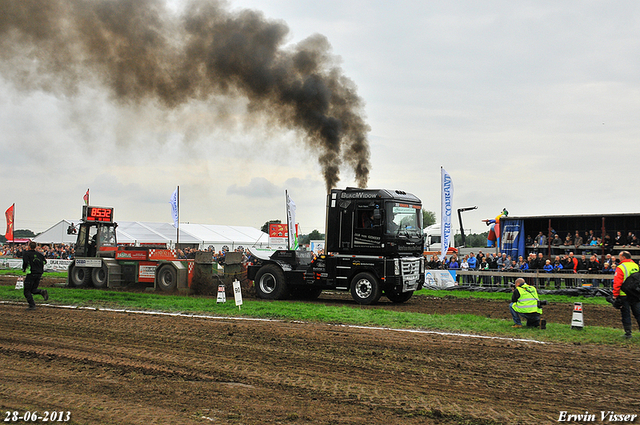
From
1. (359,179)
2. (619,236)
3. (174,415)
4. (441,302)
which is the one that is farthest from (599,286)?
(174,415)

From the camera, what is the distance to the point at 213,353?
7.87 metres

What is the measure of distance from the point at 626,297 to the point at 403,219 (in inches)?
249

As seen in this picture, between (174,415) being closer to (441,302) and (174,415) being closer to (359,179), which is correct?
(441,302)

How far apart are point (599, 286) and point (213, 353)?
50.2 ft

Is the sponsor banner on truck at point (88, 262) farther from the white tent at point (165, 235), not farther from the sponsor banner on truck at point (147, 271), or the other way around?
the white tent at point (165, 235)

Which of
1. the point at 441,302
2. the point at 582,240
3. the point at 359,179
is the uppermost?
the point at 359,179

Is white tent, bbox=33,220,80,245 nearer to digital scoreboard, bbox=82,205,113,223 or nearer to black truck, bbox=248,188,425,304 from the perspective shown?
digital scoreboard, bbox=82,205,113,223

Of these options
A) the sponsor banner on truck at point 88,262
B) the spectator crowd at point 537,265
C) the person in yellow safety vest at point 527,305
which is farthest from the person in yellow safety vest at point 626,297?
the sponsor banner on truck at point 88,262

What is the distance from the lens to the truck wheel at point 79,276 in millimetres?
19636

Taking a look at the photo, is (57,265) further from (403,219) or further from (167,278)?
(403,219)

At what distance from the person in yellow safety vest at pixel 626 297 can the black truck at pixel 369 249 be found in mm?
5856

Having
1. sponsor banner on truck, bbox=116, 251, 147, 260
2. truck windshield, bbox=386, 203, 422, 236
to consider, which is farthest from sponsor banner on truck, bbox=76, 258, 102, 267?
truck windshield, bbox=386, 203, 422, 236

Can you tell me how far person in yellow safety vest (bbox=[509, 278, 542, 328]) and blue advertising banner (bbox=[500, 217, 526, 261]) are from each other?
43.2 ft

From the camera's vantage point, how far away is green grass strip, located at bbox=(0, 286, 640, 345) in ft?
31.8
